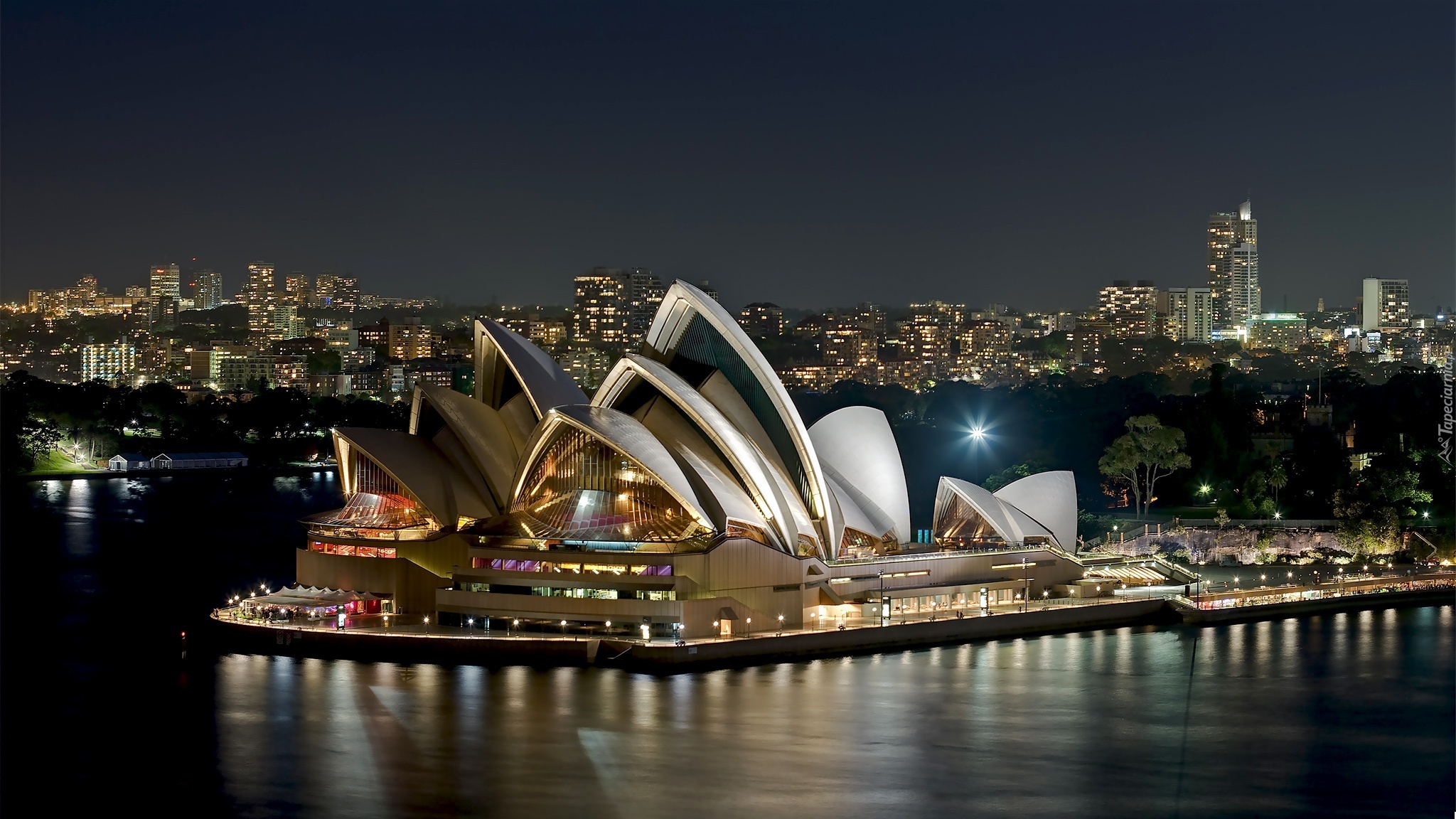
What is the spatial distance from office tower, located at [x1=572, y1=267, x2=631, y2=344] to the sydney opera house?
13174 cm

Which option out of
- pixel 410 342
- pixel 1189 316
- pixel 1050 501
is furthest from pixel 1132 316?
pixel 1050 501

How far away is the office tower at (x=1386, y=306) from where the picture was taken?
182 meters

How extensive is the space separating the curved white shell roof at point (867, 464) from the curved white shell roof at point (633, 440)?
6.57m

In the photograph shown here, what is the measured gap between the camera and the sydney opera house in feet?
123

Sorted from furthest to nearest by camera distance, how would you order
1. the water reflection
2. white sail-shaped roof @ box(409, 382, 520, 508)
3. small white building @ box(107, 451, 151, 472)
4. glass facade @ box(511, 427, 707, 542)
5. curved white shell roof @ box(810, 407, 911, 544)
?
small white building @ box(107, 451, 151, 472) < curved white shell roof @ box(810, 407, 911, 544) < white sail-shaped roof @ box(409, 382, 520, 508) < glass facade @ box(511, 427, 707, 542) < the water reflection

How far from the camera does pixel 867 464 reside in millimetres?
43844

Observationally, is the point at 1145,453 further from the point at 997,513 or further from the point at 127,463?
the point at 127,463

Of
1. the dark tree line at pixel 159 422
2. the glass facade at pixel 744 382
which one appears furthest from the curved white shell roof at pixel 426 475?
the dark tree line at pixel 159 422

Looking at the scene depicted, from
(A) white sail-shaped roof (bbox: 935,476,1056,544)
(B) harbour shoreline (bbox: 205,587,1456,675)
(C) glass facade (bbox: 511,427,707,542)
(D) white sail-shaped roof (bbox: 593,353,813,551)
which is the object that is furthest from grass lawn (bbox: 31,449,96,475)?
(D) white sail-shaped roof (bbox: 593,353,813,551)

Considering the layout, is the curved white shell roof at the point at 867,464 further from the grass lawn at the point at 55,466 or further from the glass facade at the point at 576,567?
the grass lawn at the point at 55,466

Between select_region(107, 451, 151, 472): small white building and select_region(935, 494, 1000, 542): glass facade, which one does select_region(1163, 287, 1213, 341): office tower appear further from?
select_region(935, 494, 1000, 542): glass facade

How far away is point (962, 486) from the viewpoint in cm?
4444

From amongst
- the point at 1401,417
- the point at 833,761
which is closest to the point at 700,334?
the point at 833,761

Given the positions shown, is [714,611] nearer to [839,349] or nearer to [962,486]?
[962,486]
